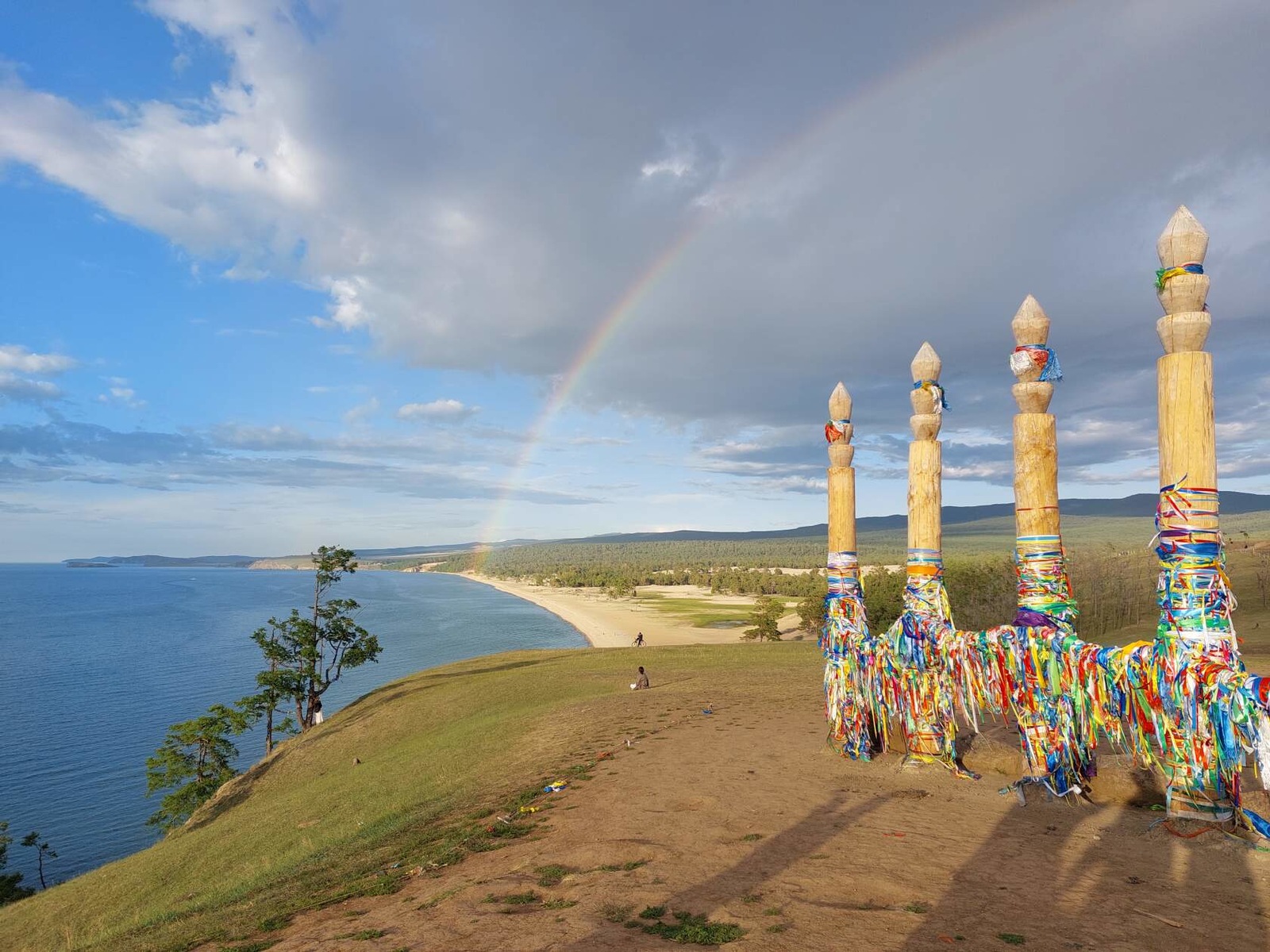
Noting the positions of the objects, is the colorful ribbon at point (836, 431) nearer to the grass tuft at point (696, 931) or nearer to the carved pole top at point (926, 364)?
the carved pole top at point (926, 364)

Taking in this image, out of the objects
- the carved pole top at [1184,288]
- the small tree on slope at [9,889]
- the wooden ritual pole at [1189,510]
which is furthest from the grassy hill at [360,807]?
the carved pole top at [1184,288]

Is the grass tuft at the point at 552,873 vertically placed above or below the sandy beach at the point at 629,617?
above

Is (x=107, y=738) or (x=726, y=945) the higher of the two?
(x=726, y=945)

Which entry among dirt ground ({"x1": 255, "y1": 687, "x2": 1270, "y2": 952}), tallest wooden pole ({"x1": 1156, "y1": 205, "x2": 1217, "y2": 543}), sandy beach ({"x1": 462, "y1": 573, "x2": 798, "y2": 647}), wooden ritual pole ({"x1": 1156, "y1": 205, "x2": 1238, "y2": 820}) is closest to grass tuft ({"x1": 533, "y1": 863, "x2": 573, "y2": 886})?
dirt ground ({"x1": 255, "y1": 687, "x2": 1270, "y2": 952})

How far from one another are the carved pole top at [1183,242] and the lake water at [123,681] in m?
40.7

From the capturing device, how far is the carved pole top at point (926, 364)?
1410 centimetres

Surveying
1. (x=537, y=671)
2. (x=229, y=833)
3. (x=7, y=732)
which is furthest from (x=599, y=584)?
(x=229, y=833)

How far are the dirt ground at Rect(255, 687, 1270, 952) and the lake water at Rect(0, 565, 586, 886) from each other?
102 feet

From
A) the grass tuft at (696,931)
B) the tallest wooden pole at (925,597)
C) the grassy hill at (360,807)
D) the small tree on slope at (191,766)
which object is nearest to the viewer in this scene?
the grass tuft at (696,931)

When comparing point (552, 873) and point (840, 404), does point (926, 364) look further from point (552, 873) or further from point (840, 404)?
point (552, 873)

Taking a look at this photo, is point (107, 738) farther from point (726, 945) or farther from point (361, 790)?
point (726, 945)

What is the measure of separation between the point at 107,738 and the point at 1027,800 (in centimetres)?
5829

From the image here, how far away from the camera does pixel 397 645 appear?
279ft

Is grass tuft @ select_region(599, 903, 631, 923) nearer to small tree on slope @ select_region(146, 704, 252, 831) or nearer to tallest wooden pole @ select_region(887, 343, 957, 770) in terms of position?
tallest wooden pole @ select_region(887, 343, 957, 770)
